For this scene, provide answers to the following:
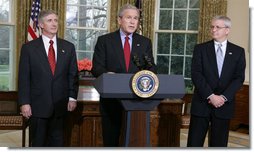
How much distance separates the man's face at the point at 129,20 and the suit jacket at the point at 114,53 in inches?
5.2

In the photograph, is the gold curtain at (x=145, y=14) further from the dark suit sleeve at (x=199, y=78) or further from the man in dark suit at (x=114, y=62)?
the man in dark suit at (x=114, y=62)

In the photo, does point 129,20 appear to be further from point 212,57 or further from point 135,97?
point 212,57

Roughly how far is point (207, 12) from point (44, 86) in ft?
15.4

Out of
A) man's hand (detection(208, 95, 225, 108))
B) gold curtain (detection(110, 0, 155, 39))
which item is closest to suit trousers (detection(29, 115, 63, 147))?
man's hand (detection(208, 95, 225, 108))

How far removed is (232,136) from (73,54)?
3.54 metres

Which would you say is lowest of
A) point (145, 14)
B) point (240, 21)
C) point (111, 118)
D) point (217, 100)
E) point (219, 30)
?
point (111, 118)

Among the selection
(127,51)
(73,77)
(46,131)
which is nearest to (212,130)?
(127,51)

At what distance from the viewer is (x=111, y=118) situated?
8.96 ft

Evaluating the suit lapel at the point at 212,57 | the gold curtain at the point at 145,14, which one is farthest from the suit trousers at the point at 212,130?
the gold curtain at the point at 145,14

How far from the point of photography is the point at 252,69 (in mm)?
2605

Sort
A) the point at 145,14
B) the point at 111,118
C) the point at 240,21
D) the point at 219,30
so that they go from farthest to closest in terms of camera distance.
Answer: the point at 145,14
the point at 240,21
the point at 219,30
the point at 111,118

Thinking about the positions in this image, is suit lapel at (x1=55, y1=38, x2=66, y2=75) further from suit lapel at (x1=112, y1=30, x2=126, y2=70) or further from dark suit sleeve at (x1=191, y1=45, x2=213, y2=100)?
dark suit sleeve at (x1=191, y1=45, x2=213, y2=100)

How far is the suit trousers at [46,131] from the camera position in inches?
111

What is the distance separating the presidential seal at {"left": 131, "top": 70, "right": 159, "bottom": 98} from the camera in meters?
2.20
